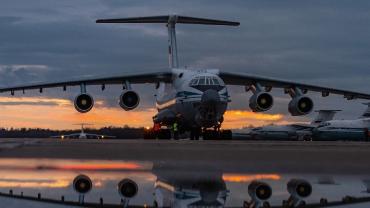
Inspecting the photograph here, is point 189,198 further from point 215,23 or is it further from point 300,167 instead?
point 215,23

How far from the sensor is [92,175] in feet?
26.1

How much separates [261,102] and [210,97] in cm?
292

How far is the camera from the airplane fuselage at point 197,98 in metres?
25.7

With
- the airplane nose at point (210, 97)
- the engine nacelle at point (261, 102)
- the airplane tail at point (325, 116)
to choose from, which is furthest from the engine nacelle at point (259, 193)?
the airplane tail at point (325, 116)

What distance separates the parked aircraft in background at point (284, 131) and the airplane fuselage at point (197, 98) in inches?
1117

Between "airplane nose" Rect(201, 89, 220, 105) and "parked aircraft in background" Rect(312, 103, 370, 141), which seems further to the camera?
"parked aircraft in background" Rect(312, 103, 370, 141)

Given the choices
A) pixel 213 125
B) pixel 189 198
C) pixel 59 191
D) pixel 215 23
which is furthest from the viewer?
pixel 215 23

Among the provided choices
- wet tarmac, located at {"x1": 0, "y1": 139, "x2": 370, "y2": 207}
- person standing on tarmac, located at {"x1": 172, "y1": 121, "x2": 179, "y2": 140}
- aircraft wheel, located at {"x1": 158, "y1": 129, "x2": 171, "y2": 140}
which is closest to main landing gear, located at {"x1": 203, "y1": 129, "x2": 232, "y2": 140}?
person standing on tarmac, located at {"x1": 172, "y1": 121, "x2": 179, "y2": 140}

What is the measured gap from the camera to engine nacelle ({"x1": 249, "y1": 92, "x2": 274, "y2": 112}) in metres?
26.9

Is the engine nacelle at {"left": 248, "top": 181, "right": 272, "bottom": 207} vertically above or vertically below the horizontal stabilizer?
below

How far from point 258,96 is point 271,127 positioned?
33.8m

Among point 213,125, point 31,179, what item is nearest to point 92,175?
point 31,179

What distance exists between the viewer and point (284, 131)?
194 ft

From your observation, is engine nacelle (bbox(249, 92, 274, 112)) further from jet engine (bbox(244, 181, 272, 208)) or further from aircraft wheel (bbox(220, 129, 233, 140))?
jet engine (bbox(244, 181, 272, 208))
